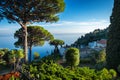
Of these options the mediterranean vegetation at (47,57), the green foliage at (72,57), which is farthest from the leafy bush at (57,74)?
the green foliage at (72,57)

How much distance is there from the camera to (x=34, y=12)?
25.9m

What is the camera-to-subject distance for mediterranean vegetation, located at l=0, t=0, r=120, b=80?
34.5 ft

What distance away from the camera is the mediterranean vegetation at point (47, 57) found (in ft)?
34.5

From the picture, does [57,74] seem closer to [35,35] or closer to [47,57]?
[47,57]

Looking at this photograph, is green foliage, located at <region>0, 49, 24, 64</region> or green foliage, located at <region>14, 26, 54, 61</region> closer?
green foliage, located at <region>0, 49, 24, 64</region>

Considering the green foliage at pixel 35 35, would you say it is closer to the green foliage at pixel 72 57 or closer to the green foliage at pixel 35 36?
the green foliage at pixel 35 36

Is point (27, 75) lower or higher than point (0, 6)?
lower

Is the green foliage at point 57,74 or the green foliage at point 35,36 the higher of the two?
the green foliage at point 35,36

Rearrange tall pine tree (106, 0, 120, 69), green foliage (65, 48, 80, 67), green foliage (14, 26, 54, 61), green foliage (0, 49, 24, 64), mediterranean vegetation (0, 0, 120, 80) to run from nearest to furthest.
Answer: mediterranean vegetation (0, 0, 120, 80) < tall pine tree (106, 0, 120, 69) < green foliage (65, 48, 80, 67) < green foliage (0, 49, 24, 64) < green foliage (14, 26, 54, 61)

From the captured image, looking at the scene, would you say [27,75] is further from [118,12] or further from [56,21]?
[56,21]

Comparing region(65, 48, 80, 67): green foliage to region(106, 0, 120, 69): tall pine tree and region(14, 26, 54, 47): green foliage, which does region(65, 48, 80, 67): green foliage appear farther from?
region(14, 26, 54, 47): green foliage

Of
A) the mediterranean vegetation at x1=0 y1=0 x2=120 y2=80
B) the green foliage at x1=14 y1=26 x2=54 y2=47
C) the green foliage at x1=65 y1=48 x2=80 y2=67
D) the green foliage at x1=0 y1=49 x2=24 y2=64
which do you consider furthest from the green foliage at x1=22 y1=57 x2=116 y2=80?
the green foliage at x1=14 y1=26 x2=54 y2=47

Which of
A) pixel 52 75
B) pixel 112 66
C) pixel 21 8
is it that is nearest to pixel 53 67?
pixel 52 75

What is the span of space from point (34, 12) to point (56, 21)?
2973 mm
